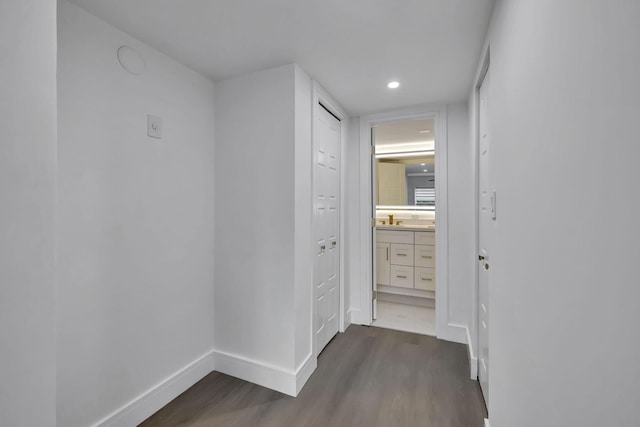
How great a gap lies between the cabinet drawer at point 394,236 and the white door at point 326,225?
135cm

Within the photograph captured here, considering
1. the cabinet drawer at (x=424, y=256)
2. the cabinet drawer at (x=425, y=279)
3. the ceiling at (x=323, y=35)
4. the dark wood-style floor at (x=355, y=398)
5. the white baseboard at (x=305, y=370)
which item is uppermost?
the ceiling at (x=323, y=35)

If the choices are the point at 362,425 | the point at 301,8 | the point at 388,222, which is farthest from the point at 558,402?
the point at 388,222

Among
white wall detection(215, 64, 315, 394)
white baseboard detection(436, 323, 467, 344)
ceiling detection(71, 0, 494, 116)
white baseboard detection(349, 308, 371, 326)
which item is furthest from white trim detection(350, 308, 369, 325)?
ceiling detection(71, 0, 494, 116)

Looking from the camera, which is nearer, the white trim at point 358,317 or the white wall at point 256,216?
the white wall at point 256,216

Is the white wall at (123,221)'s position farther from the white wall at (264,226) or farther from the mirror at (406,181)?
the mirror at (406,181)

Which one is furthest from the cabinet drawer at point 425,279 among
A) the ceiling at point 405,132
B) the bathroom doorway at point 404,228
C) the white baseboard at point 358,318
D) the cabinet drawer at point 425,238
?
the ceiling at point 405,132

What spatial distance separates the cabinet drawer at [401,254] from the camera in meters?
4.03

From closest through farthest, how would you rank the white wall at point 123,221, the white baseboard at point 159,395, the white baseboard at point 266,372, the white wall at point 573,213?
the white wall at point 573,213 → the white wall at point 123,221 → the white baseboard at point 159,395 → the white baseboard at point 266,372

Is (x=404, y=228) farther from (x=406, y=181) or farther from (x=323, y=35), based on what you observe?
(x=323, y=35)

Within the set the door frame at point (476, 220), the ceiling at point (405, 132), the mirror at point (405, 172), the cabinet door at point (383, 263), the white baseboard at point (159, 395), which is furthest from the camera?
the mirror at point (405, 172)

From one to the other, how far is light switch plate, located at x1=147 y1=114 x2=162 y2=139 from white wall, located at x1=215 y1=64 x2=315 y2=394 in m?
0.51

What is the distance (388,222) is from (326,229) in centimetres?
233

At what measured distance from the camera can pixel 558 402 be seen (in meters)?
0.69

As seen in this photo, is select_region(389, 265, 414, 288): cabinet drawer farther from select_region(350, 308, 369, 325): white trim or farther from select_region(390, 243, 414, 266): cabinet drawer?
select_region(350, 308, 369, 325): white trim
